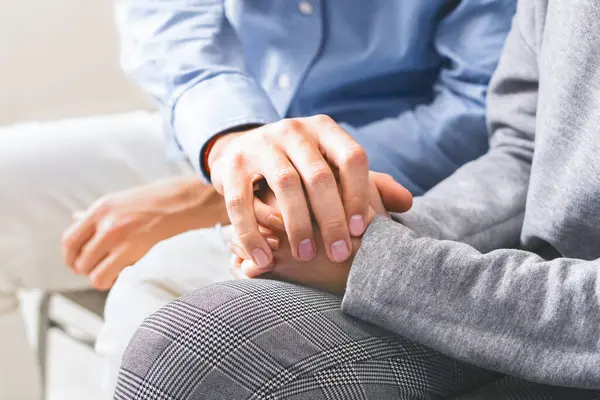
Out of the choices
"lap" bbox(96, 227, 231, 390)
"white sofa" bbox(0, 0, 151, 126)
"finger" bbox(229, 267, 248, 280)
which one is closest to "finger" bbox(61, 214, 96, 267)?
"lap" bbox(96, 227, 231, 390)

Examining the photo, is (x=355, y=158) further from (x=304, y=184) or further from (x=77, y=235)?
(x=77, y=235)

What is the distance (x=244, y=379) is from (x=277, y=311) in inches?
2.3

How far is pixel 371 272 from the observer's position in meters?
0.57

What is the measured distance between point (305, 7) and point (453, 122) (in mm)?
233

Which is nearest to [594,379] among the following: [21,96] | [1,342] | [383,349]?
[383,349]

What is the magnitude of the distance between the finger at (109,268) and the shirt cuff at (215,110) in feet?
0.50

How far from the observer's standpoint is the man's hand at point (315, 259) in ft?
2.09

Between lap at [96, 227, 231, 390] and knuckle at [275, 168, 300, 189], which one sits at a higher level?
knuckle at [275, 168, 300, 189]

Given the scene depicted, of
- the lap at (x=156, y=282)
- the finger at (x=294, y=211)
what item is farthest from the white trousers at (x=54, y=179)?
the finger at (x=294, y=211)

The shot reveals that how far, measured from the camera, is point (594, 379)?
0.53m

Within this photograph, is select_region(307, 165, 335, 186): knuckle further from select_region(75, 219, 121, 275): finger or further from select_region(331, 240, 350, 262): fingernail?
select_region(75, 219, 121, 275): finger

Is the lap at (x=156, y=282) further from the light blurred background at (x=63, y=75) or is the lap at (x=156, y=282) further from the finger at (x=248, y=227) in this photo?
the light blurred background at (x=63, y=75)

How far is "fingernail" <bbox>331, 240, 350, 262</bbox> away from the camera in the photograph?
0.62 meters

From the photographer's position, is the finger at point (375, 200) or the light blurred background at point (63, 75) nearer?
the finger at point (375, 200)
